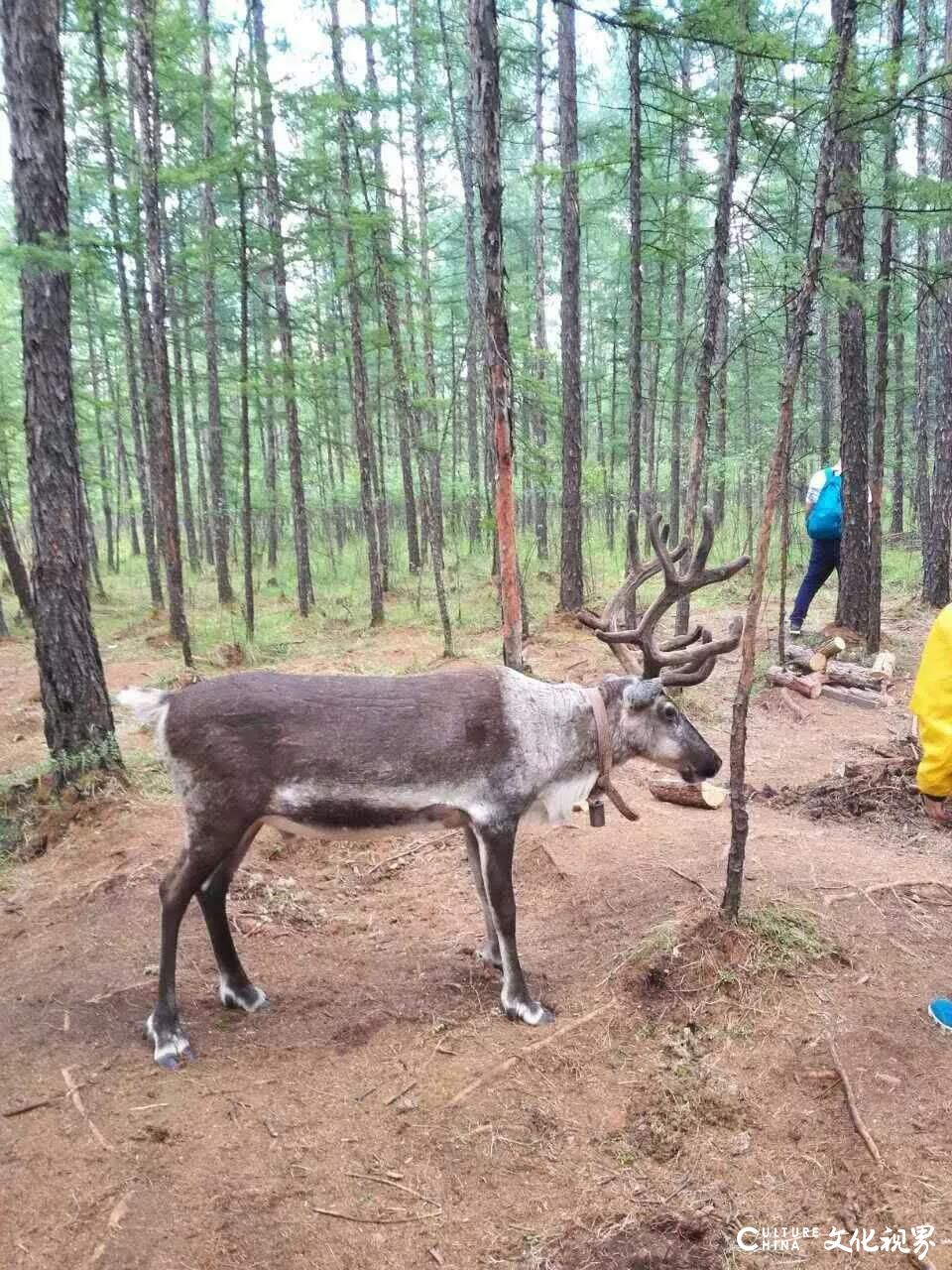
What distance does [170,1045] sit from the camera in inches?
158

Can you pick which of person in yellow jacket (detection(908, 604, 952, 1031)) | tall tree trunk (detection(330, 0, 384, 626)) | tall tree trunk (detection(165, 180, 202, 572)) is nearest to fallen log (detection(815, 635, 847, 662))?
person in yellow jacket (detection(908, 604, 952, 1031))

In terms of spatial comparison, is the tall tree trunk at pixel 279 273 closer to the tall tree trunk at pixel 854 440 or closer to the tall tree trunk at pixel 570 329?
the tall tree trunk at pixel 570 329

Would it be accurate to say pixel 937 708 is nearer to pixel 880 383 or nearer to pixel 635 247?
pixel 880 383

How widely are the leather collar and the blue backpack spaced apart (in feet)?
29.1

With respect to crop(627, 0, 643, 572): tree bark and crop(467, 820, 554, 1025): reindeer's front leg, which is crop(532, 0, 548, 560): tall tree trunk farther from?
crop(467, 820, 554, 1025): reindeer's front leg

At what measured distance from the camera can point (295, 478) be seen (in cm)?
1716

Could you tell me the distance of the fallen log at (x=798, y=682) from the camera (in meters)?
10.1

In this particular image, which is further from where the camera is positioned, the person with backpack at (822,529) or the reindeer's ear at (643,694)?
the person with backpack at (822,529)

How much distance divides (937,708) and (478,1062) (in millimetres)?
2681

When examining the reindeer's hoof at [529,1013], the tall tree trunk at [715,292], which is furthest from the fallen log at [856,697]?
the reindeer's hoof at [529,1013]

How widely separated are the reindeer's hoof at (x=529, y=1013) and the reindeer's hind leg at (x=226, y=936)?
4.47 ft

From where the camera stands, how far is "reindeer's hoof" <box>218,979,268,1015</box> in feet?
14.5

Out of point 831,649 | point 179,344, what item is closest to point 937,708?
point 831,649

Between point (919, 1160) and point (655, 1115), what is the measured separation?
40.7 inches
